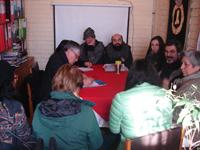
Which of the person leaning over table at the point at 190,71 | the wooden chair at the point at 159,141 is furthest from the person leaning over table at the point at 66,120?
the person leaning over table at the point at 190,71

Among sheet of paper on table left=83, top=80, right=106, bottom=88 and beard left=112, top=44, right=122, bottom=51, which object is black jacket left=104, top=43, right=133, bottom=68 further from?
sheet of paper on table left=83, top=80, right=106, bottom=88

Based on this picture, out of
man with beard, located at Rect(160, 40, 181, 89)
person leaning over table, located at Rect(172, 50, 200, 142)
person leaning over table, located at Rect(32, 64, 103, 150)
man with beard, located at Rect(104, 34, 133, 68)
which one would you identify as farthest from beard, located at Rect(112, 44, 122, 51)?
person leaning over table, located at Rect(32, 64, 103, 150)

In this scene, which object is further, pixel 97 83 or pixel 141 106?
pixel 97 83

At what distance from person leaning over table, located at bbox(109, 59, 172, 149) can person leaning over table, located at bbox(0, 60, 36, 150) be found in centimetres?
60

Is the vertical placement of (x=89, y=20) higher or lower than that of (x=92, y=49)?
higher

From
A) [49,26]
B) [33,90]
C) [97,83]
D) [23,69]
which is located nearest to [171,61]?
[97,83]

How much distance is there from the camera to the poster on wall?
3.59 metres

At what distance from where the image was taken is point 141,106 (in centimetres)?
166

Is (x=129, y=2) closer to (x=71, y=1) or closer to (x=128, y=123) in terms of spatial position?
(x=71, y=1)

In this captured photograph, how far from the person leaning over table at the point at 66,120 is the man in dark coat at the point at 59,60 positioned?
92cm

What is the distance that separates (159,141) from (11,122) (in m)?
0.93

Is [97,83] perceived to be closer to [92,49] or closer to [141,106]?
[141,106]

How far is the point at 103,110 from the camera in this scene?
94.0 inches

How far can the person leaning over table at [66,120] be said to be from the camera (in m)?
1.65
